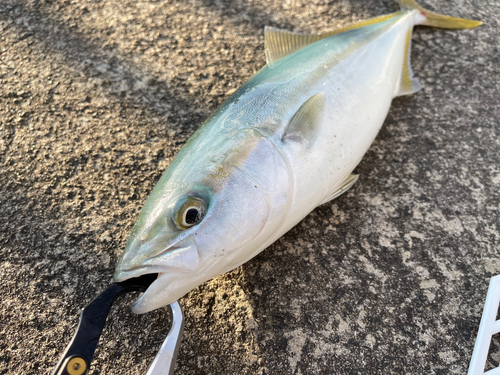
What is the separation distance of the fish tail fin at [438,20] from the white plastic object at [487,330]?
165 centimetres

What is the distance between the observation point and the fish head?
1.27m

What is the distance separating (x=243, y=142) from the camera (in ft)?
4.87

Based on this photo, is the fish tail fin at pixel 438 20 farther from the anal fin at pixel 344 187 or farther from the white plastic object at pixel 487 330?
the white plastic object at pixel 487 330

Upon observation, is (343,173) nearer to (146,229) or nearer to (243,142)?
(243,142)

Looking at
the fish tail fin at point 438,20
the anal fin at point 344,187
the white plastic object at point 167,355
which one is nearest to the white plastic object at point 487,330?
the anal fin at point 344,187

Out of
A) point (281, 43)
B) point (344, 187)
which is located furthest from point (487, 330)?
point (281, 43)

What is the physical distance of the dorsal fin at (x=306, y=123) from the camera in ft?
5.11

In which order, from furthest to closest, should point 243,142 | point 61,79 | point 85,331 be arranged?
point 61,79
point 243,142
point 85,331

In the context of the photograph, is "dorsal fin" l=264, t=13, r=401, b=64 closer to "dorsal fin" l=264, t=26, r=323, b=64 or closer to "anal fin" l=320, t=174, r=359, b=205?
"dorsal fin" l=264, t=26, r=323, b=64

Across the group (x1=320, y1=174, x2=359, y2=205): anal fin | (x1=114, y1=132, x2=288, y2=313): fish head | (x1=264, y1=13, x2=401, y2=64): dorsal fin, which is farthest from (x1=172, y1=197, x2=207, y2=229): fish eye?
(x1=264, y1=13, x2=401, y2=64): dorsal fin

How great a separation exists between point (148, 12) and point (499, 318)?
8.43 ft

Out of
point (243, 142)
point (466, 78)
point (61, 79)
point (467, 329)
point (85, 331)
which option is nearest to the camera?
point (85, 331)

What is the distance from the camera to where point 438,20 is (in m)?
2.46

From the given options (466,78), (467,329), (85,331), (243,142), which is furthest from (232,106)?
(466,78)
